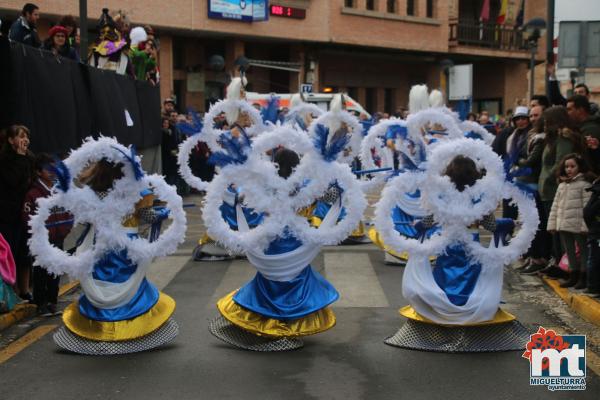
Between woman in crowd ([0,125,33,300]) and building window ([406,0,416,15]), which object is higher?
building window ([406,0,416,15])

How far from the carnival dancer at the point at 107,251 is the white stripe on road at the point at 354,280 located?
259cm

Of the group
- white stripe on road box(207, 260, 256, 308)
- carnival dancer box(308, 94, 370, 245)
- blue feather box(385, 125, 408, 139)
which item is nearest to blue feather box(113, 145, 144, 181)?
white stripe on road box(207, 260, 256, 308)

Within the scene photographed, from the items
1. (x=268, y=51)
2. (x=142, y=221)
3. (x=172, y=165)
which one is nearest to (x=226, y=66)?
(x=268, y=51)

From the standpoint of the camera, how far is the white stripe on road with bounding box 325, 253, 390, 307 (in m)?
9.68

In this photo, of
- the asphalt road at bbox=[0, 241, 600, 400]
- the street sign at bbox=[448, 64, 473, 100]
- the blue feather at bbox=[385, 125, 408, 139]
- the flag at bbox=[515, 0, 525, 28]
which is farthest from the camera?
the flag at bbox=[515, 0, 525, 28]

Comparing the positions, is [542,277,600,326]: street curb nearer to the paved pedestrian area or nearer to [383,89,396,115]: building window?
the paved pedestrian area

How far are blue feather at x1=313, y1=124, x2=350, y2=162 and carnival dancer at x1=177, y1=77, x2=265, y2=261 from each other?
3.74 metres

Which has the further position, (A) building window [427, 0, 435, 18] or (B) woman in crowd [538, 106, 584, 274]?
(A) building window [427, 0, 435, 18]

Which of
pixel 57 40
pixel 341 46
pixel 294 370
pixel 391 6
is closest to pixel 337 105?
pixel 57 40

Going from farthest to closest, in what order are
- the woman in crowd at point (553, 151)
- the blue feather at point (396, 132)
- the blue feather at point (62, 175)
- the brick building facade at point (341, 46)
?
the brick building facade at point (341, 46) → the blue feather at point (396, 132) → the woman in crowd at point (553, 151) → the blue feather at point (62, 175)

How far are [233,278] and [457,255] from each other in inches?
165

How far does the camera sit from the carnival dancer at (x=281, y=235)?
752 centimetres

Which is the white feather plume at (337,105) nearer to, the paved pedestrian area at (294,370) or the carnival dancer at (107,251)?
the paved pedestrian area at (294,370)

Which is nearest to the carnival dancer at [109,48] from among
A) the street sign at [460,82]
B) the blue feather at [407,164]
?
the blue feather at [407,164]
